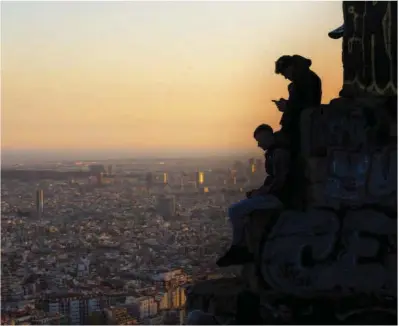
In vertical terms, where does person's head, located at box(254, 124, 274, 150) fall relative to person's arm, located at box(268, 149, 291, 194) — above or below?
above

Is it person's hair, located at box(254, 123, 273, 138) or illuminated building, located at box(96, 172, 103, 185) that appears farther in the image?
illuminated building, located at box(96, 172, 103, 185)

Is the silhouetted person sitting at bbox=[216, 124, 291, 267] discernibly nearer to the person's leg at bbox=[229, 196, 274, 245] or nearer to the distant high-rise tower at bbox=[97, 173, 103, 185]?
the person's leg at bbox=[229, 196, 274, 245]

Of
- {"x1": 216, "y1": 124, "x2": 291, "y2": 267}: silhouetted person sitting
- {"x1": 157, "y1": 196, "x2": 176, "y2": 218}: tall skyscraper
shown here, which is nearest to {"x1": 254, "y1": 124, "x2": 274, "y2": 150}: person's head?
{"x1": 216, "y1": 124, "x2": 291, "y2": 267}: silhouetted person sitting

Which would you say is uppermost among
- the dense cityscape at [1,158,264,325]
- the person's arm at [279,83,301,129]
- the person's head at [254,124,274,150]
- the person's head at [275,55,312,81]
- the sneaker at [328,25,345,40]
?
the sneaker at [328,25,345,40]

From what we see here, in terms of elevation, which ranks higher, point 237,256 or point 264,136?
point 264,136

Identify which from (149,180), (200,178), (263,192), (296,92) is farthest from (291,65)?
(149,180)

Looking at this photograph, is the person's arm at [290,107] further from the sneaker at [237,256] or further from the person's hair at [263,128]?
the sneaker at [237,256]

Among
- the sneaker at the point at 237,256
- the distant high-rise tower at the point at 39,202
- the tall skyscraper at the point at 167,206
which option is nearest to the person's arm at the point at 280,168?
the sneaker at the point at 237,256

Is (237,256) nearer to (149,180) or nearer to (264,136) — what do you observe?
(264,136)
